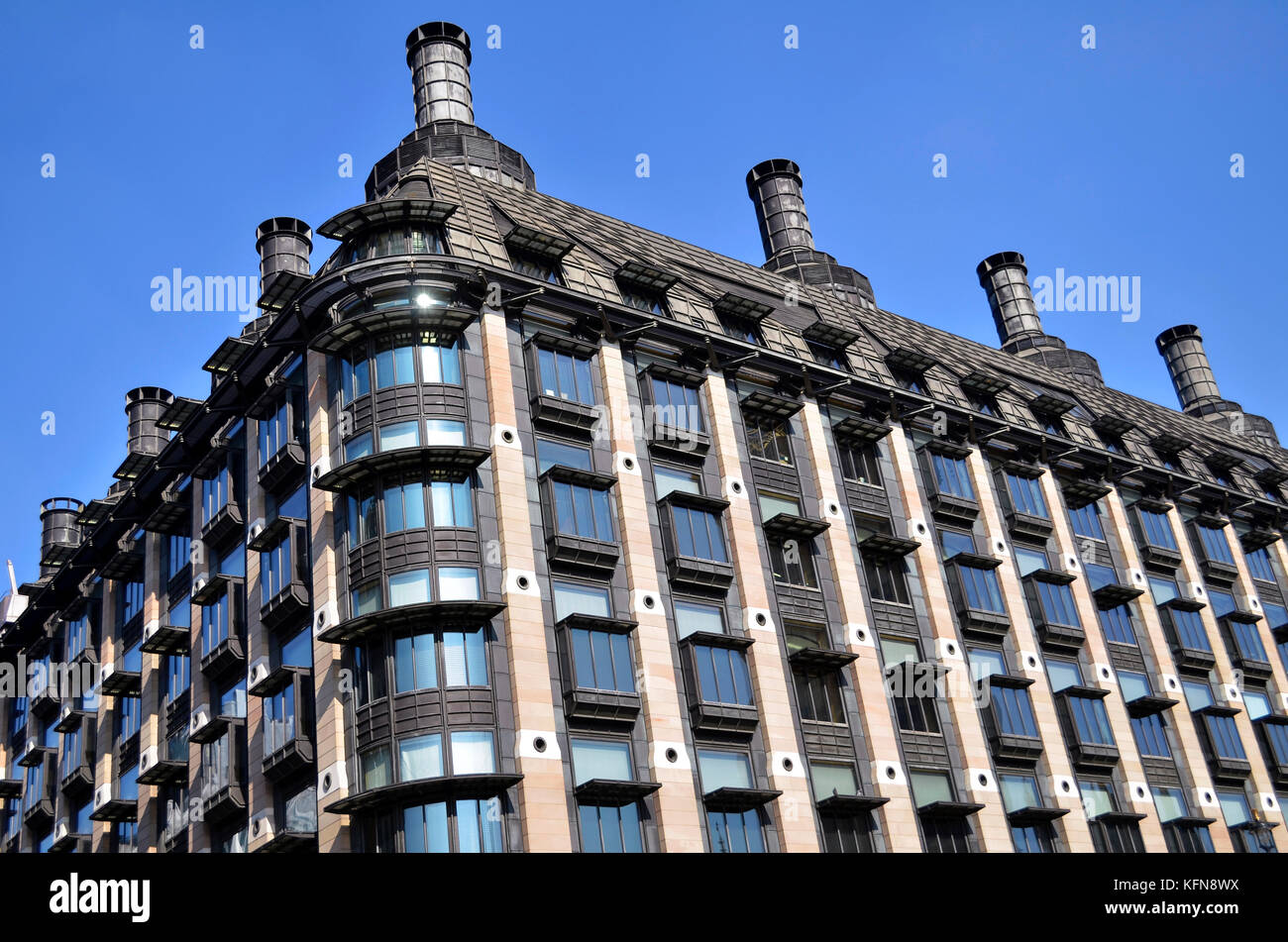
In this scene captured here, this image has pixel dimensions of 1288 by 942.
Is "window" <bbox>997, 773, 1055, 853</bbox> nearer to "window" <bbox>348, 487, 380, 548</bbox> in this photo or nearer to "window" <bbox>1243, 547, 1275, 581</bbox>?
"window" <bbox>348, 487, 380, 548</bbox>

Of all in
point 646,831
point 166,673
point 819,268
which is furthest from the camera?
point 819,268

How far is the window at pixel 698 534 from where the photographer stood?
4800 centimetres

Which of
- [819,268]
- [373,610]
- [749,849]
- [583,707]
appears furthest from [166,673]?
[819,268]

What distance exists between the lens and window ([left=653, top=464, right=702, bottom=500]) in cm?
4938

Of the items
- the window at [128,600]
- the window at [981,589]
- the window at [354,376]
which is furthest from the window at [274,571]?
the window at [981,589]

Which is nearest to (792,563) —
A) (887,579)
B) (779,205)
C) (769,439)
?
(887,579)

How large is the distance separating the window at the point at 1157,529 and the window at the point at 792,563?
24.0 metres

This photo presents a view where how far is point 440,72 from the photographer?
69000mm

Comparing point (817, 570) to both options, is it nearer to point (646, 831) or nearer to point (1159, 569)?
point (646, 831)

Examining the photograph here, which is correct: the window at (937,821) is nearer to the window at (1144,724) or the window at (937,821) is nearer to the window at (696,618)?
the window at (696,618)

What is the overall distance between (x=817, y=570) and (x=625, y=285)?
45.5 ft

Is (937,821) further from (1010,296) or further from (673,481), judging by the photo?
(1010,296)

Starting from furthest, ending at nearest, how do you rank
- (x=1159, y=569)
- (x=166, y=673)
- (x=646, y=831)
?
(x=1159, y=569) < (x=166, y=673) < (x=646, y=831)

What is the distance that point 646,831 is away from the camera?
40938mm
